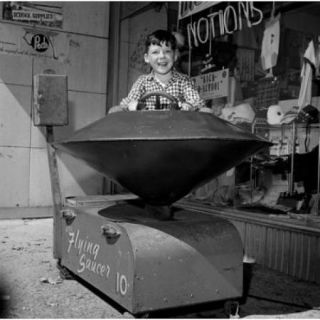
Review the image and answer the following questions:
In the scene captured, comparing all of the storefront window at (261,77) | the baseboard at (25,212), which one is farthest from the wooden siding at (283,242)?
the baseboard at (25,212)

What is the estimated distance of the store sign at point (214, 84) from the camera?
5.25 m

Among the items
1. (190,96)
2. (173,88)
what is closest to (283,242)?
(190,96)

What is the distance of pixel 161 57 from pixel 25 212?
3688 mm

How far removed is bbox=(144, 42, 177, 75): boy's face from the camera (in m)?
2.87

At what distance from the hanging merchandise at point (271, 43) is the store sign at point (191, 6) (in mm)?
644

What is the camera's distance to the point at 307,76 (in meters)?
4.48

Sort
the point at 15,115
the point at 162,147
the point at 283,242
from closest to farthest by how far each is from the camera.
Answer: the point at 162,147, the point at 283,242, the point at 15,115

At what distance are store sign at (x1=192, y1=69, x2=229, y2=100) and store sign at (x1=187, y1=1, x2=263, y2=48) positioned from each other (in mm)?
411

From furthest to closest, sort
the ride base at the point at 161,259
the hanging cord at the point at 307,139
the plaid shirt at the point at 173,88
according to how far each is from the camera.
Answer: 1. the hanging cord at the point at 307,139
2. the plaid shirt at the point at 173,88
3. the ride base at the point at 161,259

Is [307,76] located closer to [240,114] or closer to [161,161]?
[240,114]

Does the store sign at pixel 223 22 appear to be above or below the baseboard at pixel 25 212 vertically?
above

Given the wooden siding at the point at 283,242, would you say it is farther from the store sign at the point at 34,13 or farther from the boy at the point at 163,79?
the store sign at the point at 34,13

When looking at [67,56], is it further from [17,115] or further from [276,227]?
[276,227]

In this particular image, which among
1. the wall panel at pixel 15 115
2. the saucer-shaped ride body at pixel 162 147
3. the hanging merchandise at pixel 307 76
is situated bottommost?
the saucer-shaped ride body at pixel 162 147
